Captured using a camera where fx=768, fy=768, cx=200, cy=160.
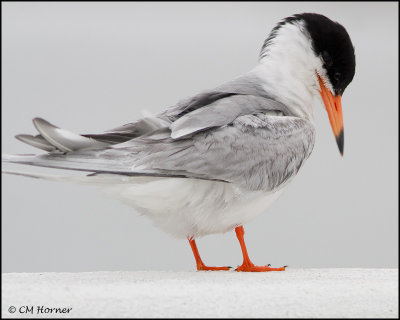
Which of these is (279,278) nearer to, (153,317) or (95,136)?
(153,317)

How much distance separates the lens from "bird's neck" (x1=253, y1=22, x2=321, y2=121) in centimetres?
486

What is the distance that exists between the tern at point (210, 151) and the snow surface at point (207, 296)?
0.39 metres

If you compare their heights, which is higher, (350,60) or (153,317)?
(350,60)

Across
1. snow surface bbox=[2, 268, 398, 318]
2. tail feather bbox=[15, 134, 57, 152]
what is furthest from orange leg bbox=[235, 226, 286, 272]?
tail feather bbox=[15, 134, 57, 152]

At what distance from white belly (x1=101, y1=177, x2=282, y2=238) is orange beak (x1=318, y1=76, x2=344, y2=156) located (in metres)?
0.72

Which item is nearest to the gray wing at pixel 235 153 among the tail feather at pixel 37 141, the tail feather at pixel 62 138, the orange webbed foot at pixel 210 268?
the tail feather at pixel 62 138

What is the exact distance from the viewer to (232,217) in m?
4.43

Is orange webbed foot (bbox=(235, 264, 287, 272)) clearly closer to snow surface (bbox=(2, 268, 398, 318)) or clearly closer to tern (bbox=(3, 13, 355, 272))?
tern (bbox=(3, 13, 355, 272))

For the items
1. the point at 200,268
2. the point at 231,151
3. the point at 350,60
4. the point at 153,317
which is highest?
the point at 350,60

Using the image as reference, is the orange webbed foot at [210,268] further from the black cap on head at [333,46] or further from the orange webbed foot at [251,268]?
the black cap on head at [333,46]

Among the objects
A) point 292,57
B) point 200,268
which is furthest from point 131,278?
point 292,57

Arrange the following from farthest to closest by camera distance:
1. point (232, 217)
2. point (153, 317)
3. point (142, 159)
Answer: point (232, 217) → point (142, 159) → point (153, 317)

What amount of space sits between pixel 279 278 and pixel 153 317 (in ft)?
3.24

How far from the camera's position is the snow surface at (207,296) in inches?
140
